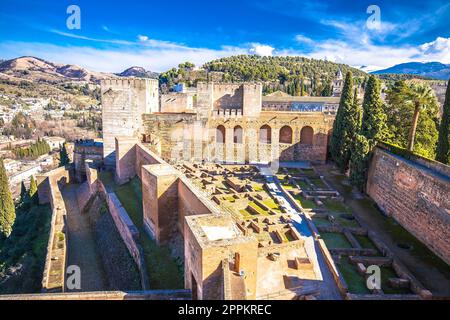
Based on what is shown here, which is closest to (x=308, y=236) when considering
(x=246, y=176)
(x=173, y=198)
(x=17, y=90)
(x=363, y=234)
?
(x=363, y=234)

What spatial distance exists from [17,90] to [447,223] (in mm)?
134883

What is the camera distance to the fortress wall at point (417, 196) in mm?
12812

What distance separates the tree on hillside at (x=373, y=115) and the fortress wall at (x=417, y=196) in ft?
4.09

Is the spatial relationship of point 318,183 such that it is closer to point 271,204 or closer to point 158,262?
point 271,204

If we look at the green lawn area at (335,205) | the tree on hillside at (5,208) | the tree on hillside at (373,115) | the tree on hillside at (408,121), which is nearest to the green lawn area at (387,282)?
the green lawn area at (335,205)

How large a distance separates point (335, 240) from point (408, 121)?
1262 cm

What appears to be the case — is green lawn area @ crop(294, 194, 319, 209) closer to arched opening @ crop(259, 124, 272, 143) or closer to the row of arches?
the row of arches

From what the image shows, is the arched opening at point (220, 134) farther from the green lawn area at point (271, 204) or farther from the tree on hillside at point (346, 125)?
the green lawn area at point (271, 204)

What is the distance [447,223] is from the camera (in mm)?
12445

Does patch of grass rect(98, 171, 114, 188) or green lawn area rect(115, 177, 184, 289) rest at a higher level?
patch of grass rect(98, 171, 114, 188)

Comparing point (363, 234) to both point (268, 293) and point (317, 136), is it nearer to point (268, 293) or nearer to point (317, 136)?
point (268, 293)

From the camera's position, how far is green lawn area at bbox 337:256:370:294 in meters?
10.8

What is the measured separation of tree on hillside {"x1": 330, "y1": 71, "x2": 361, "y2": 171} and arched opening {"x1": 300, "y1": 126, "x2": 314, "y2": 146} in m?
3.31

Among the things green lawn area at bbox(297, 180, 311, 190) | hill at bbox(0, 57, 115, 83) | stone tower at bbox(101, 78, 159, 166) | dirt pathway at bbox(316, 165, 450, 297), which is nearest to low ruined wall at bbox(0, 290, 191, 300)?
dirt pathway at bbox(316, 165, 450, 297)
